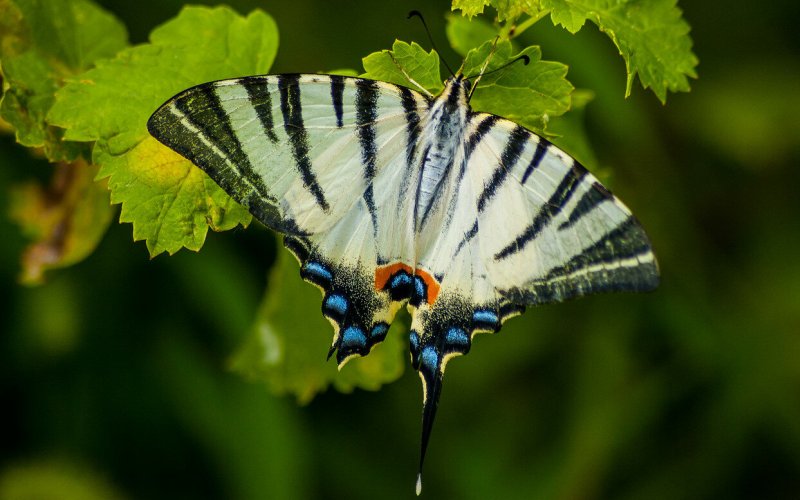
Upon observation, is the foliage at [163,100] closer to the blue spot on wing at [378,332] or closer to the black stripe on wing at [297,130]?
the black stripe on wing at [297,130]

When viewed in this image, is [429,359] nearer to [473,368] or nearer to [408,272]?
[408,272]

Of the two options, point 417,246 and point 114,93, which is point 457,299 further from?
point 114,93

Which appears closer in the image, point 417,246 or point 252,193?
point 252,193

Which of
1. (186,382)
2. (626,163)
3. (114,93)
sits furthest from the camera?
(626,163)

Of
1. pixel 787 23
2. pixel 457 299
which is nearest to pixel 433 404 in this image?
pixel 457 299

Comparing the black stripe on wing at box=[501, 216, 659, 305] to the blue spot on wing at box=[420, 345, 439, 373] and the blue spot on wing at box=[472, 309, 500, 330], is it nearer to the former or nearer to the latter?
the blue spot on wing at box=[472, 309, 500, 330]

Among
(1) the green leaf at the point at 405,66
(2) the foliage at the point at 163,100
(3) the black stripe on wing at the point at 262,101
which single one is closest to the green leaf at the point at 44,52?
(2) the foliage at the point at 163,100

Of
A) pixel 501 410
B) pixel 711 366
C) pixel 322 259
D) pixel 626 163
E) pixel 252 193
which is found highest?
pixel 252 193

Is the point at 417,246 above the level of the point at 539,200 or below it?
below
